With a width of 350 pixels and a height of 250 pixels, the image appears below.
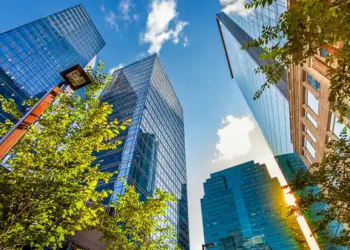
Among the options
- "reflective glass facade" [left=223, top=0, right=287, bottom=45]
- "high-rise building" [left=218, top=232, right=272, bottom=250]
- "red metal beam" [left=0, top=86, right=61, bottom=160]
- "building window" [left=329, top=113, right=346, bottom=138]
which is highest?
"high-rise building" [left=218, top=232, right=272, bottom=250]

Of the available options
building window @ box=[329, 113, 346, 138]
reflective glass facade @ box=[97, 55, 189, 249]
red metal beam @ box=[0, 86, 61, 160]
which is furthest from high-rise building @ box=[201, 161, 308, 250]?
red metal beam @ box=[0, 86, 61, 160]

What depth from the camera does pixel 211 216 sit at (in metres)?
188

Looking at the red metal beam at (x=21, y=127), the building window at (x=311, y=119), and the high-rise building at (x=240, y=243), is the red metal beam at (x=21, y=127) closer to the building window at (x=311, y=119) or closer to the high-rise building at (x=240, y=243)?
the building window at (x=311, y=119)

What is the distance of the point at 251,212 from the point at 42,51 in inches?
7285

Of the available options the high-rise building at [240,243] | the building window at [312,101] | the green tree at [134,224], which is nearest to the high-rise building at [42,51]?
the green tree at [134,224]

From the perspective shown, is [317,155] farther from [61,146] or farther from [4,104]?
[4,104]

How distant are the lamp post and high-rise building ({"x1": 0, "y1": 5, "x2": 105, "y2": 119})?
63.8 metres

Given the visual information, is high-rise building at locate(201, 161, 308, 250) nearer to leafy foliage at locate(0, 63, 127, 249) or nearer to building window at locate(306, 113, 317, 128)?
building window at locate(306, 113, 317, 128)

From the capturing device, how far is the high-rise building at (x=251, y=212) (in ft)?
493

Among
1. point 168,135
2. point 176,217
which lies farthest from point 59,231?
point 168,135

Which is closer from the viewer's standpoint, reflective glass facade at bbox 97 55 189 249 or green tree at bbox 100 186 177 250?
green tree at bbox 100 186 177 250

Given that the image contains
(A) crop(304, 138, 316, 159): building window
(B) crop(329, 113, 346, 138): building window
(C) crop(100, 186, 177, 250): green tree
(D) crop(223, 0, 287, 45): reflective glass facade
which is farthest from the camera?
(A) crop(304, 138, 316, 159): building window

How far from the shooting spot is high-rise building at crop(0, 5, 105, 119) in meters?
69.0

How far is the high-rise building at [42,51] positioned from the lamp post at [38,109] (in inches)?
2511
